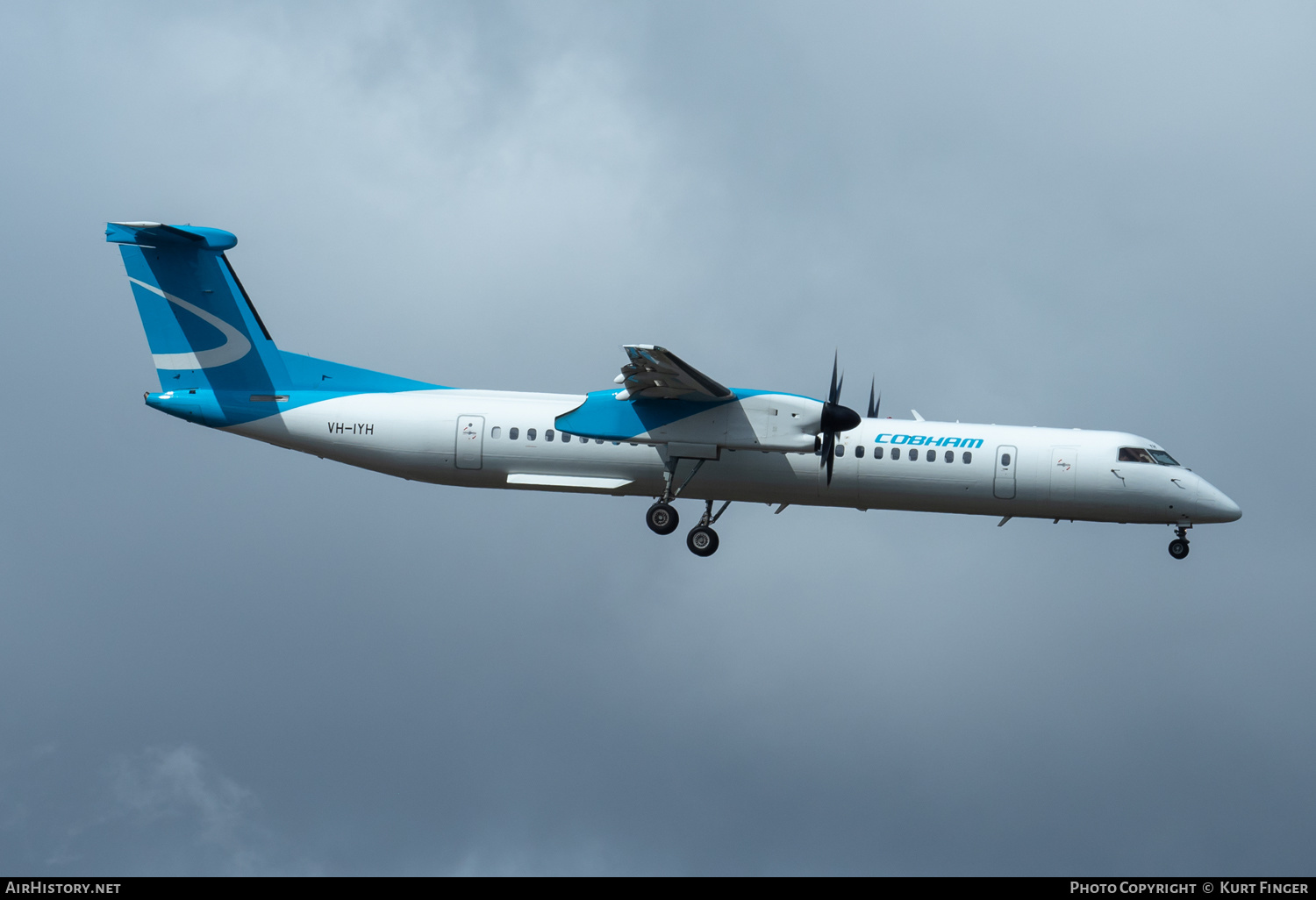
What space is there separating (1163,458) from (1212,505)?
5.03ft

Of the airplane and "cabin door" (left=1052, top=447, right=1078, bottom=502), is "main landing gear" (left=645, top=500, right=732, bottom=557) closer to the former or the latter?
the airplane

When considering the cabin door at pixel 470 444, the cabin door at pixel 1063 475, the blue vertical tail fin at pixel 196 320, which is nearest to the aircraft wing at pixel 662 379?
the cabin door at pixel 470 444

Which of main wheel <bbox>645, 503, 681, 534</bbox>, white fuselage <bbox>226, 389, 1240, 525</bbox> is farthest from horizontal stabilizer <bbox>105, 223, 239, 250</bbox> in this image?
main wheel <bbox>645, 503, 681, 534</bbox>

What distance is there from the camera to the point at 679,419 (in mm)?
31578

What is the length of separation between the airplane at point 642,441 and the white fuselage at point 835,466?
0.04 meters

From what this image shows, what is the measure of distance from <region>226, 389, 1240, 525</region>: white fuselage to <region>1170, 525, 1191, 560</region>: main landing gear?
293mm

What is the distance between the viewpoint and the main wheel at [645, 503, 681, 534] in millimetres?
32781

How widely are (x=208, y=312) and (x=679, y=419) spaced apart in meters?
12.0

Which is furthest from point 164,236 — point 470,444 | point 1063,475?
point 1063,475

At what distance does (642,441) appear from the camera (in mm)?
31859

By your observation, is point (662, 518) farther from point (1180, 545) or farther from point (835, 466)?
point (1180, 545)

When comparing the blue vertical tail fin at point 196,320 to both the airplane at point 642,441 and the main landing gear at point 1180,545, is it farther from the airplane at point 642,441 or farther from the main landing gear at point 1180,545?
the main landing gear at point 1180,545
